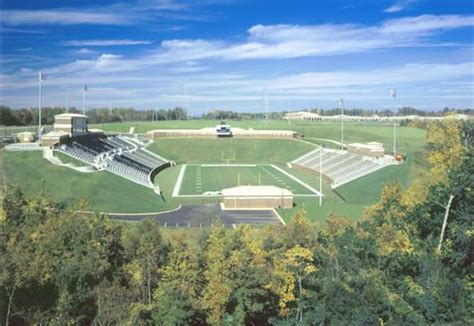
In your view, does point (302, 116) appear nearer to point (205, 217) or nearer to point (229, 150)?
point (229, 150)

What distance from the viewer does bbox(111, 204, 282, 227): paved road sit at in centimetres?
3169

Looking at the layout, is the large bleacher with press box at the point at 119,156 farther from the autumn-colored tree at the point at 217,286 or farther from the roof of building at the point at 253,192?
the autumn-colored tree at the point at 217,286

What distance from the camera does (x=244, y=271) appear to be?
1587 centimetres

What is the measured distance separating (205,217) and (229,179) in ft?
62.5

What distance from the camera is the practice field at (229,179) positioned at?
44781 mm

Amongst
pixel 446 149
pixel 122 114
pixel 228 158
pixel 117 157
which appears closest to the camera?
pixel 446 149

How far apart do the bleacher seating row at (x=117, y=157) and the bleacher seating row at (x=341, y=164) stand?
1634 centimetres

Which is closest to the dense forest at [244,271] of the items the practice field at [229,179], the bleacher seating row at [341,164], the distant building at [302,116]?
the practice field at [229,179]

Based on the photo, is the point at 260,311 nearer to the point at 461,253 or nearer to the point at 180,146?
the point at 461,253

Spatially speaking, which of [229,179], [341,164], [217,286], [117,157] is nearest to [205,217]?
[217,286]

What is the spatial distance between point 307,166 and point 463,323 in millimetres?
49773

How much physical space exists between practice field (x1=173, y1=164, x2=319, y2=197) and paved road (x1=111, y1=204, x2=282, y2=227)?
660 centimetres

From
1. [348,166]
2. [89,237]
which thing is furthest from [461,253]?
[348,166]

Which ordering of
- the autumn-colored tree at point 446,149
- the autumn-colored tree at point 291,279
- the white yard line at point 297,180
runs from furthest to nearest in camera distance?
the white yard line at point 297,180 < the autumn-colored tree at point 446,149 < the autumn-colored tree at point 291,279
